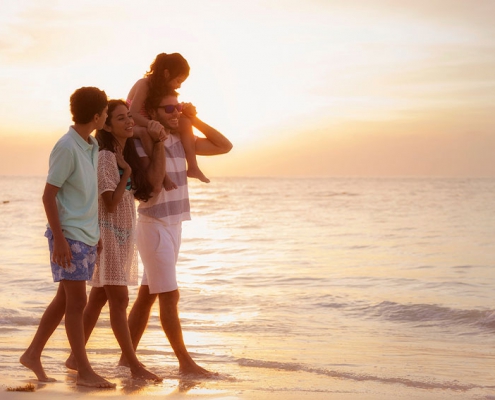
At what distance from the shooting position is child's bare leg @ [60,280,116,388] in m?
4.22

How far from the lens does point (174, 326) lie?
15.9 ft

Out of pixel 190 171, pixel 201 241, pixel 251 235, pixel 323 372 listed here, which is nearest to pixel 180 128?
pixel 190 171

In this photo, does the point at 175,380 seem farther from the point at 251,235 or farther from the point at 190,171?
the point at 251,235

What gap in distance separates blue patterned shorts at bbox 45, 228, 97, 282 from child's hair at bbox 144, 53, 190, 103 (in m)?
1.11

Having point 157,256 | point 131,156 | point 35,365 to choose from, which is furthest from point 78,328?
point 131,156

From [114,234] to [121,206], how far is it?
0.58 ft

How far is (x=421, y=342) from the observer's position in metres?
7.08

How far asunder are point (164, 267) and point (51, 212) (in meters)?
0.97

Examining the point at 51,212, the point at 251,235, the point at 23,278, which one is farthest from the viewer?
the point at 251,235

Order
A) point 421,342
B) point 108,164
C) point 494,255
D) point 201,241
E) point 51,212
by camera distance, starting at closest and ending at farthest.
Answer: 1. point 51,212
2. point 108,164
3. point 421,342
4. point 494,255
5. point 201,241

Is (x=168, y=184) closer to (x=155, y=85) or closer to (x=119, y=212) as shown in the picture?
(x=119, y=212)

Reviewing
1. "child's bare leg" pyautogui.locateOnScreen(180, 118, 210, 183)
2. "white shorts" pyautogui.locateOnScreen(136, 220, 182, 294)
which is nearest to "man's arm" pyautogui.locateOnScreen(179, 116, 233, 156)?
"child's bare leg" pyautogui.locateOnScreen(180, 118, 210, 183)

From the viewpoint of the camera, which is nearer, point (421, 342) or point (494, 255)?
point (421, 342)

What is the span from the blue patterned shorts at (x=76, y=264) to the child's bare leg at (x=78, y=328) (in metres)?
0.06
